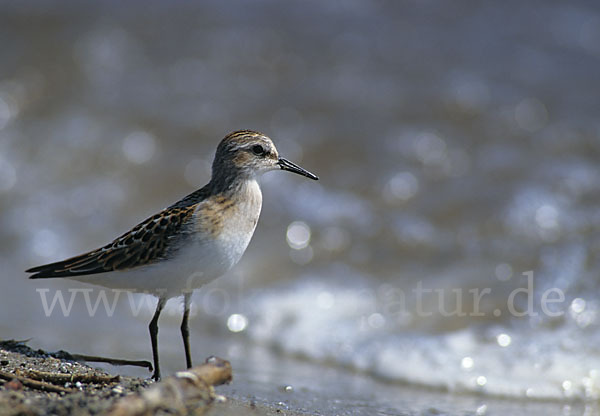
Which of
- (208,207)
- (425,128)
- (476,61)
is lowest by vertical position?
(208,207)

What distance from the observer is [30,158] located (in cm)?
1176

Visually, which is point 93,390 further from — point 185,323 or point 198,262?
point 185,323

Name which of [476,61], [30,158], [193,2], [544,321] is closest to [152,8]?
[193,2]

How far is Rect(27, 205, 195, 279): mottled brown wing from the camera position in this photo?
5.36 meters

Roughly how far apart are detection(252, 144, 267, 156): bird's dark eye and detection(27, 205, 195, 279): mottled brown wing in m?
0.67

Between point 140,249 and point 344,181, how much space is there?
6.23 metres

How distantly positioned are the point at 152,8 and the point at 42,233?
5270 millimetres

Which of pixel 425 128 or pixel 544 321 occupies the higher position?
pixel 425 128

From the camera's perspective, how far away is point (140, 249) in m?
5.45

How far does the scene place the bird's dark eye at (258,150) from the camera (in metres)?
5.80

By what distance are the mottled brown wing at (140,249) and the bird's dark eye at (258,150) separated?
0.67 m

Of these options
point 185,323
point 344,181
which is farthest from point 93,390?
point 344,181

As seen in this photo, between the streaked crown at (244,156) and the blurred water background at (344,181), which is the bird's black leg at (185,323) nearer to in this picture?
the blurred water background at (344,181)

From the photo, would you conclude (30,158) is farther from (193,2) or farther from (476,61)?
(476,61)
